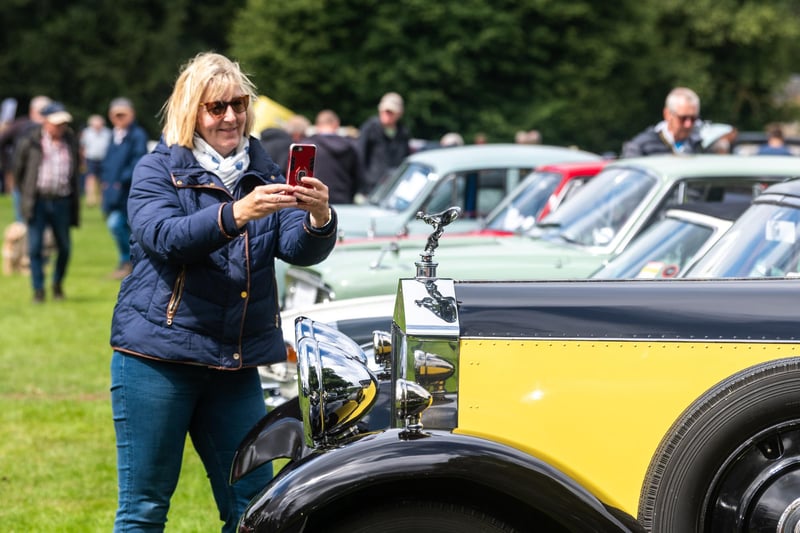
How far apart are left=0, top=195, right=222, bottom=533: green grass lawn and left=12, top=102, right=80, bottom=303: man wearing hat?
0.78 meters

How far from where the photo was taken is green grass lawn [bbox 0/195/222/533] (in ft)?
19.0

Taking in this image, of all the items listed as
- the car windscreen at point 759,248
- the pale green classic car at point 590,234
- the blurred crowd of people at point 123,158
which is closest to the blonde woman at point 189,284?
the car windscreen at point 759,248

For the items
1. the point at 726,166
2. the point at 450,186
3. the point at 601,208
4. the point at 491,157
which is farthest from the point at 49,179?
the point at 726,166

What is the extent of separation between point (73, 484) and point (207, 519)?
1.00 m

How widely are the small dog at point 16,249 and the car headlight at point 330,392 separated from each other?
1308 centimetres

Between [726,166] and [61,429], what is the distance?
461cm

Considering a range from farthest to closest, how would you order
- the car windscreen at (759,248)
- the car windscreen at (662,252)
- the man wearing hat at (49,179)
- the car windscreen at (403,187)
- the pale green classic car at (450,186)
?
the man wearing hat at (49,179), the car windscreen at (403,187), the pale green classic car at (450,186), the car windscreen at (662,252), the car windscreen at (759,248)

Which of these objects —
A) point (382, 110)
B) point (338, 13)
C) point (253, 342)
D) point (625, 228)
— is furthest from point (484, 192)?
point (338, 13)

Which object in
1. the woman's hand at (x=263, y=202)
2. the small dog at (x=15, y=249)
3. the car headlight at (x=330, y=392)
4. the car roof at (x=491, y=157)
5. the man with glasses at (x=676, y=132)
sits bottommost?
the small dog at (x=15, y=249)

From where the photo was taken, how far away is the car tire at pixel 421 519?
321 centimetres

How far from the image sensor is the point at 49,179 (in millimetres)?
12727

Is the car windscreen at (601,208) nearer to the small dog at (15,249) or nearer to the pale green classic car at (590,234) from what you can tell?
the pale green classic car at (590,234)

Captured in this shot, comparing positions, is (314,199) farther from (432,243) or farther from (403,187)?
(403,187)

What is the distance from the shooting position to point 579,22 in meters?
40.2
